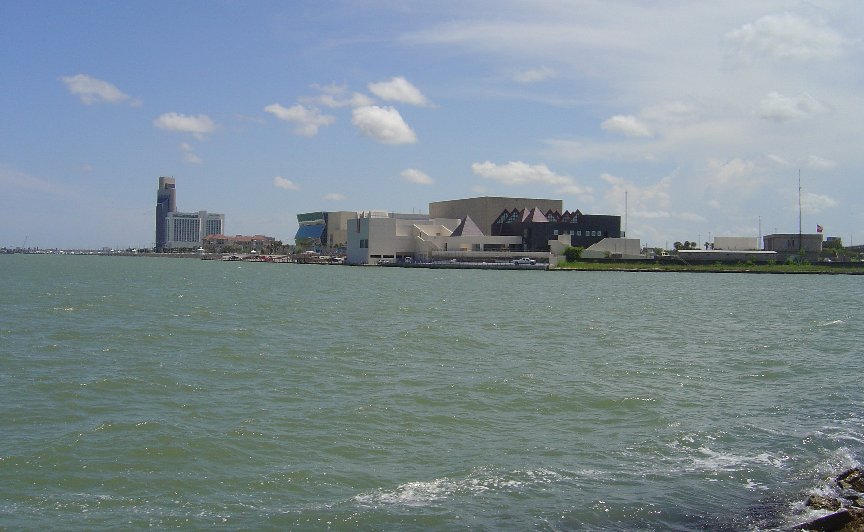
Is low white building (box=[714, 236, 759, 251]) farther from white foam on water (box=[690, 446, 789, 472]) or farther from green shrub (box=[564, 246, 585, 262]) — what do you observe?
white foam on water (box=[690, 446, 789, 472])

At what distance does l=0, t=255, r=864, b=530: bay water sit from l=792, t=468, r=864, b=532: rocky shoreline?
342mm

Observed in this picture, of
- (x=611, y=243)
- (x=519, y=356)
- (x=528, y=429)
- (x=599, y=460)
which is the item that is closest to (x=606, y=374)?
(x=519, y=356)

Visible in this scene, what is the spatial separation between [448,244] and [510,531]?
444ft

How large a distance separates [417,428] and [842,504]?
7515 mm

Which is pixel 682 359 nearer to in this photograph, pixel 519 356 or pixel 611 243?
pixel 519 356

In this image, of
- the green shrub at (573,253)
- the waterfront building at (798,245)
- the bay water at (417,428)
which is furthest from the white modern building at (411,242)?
the bay water at (417,428)

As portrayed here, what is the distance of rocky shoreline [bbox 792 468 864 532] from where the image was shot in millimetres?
9734

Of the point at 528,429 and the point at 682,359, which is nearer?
the point at 528,429

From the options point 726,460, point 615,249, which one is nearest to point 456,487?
point 726,460

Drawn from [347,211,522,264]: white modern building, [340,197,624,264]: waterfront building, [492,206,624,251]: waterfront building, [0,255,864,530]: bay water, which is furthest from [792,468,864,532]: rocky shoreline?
[347,211,522,264]: white modern building

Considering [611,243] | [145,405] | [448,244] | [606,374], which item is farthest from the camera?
[448,244]

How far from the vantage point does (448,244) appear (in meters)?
145

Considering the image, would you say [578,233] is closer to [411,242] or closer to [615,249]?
[615,249]

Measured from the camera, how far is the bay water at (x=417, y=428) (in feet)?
35.2
